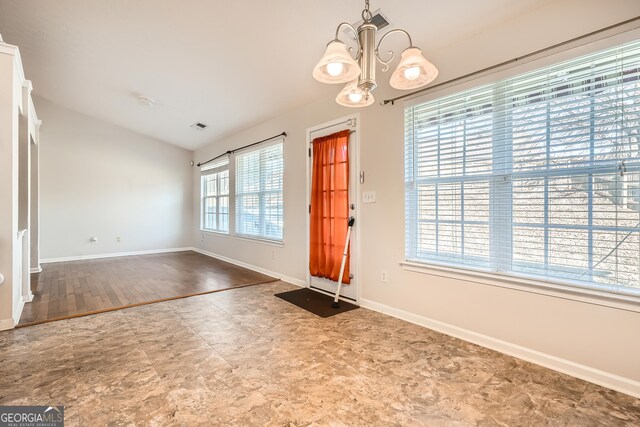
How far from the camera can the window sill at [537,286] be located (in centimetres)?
185

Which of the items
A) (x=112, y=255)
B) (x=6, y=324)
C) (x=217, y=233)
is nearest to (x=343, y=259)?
(x=6, y=324)

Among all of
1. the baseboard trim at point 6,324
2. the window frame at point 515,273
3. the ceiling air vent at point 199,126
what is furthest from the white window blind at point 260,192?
the baseboard trim at point 6,324

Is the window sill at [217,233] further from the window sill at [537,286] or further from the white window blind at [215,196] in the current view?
the window sill at [537,286]

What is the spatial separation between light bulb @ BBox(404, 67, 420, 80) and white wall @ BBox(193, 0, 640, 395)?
118 cm

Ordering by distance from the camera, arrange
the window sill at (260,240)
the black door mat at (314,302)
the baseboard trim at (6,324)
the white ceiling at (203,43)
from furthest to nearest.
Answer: the window sill at (260,240), the black door mat at (314,302), the baseboard trim at (6,324), the white ceiling at (203,43)

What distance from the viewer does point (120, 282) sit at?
441 centimetres

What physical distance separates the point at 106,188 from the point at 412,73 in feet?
23.0

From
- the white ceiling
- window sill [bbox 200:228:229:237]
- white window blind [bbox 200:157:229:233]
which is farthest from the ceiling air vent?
window sill [bbox 200:228:229:237]

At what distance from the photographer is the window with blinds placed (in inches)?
73.2

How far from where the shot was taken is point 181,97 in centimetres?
464

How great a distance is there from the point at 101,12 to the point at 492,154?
12.6ft

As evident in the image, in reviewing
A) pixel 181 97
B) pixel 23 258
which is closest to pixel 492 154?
pixel 181 97

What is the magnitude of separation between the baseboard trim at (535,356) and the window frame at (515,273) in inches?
16.9

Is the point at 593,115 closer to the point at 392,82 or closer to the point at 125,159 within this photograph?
the point at 392,82
